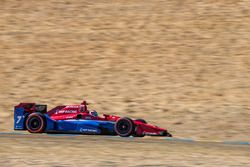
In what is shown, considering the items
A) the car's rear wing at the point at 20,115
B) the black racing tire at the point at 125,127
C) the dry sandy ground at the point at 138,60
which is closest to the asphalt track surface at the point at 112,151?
the black racing tire at the point at 125,127

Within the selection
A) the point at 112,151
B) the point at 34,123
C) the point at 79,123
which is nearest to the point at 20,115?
the point at 34,123

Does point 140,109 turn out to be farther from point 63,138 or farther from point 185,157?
point 185,157

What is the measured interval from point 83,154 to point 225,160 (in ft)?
8.91

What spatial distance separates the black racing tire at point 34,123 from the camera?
1662cm

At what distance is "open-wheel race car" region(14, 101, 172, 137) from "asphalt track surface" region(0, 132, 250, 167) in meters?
0.21

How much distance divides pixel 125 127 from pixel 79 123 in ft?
4.03

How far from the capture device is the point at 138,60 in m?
25.7

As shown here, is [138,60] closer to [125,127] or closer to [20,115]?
[20,115]

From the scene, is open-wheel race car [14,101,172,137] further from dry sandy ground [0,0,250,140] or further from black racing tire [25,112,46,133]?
dry sandy ground [0,0,250,140]

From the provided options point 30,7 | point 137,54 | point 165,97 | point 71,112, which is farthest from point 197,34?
point 71,112

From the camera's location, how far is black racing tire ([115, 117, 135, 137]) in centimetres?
1609

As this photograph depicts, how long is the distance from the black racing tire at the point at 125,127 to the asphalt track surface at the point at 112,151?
19cm

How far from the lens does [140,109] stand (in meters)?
21.5

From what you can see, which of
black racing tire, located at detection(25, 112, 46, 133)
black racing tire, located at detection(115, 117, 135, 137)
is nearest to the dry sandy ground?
black racing tire, located at detection(25, 112, 46, 133)
